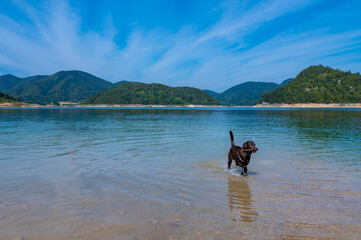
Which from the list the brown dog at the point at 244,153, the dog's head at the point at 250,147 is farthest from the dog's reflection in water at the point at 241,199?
the dog's head at the point at 250,147

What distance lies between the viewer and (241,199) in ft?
21.2

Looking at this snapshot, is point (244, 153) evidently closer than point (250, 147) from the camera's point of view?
No

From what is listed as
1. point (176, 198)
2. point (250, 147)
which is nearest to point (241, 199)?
point (176, 198)

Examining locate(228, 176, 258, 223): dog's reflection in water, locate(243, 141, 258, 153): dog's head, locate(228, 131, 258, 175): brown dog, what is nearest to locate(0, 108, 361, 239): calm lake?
locate(228, 176, 258, 223): dog's reflection in water

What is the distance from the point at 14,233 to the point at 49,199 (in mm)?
1807

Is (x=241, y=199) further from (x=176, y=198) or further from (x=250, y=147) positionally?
(x=250, y=147)

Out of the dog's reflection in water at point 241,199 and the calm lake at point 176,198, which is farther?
the dog's reflection in water at point 241,199

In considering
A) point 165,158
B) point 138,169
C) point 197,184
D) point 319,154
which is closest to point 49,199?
point 138,169

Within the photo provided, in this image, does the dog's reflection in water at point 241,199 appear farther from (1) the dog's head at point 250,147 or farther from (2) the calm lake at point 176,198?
(1) the dog's head at point 250,147

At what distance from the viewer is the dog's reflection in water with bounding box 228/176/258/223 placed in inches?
214

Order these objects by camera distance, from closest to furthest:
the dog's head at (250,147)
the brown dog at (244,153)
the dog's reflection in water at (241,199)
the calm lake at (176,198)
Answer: the calm lake at (176,198), the dog's reflection in water at (241,199), the dog's head at (250,147), the brown dog at (244,153)

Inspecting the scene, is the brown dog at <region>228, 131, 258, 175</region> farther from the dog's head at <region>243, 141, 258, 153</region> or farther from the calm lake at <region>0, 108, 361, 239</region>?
the calm lake at <region>0, 108, 361, 239</region>

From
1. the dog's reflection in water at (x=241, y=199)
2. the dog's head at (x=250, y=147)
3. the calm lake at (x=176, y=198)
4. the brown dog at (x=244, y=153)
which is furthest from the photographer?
the brown dog at (x=244, y=153)

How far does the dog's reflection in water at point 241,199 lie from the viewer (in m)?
5.43
